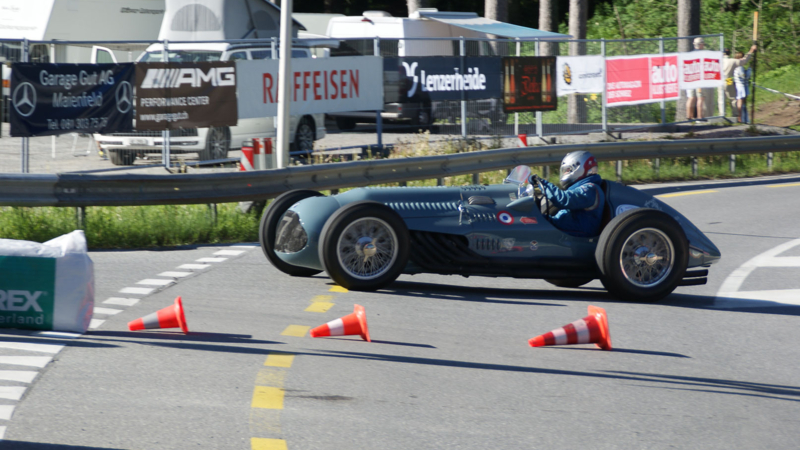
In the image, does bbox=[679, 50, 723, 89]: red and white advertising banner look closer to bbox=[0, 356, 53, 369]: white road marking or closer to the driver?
the driver

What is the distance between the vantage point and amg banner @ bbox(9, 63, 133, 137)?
1262cm

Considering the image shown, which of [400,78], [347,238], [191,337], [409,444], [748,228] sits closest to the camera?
[409,444]

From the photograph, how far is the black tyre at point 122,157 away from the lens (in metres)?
16.3

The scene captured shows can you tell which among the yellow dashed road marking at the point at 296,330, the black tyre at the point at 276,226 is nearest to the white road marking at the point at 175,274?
the black tyre at the point at 276,226

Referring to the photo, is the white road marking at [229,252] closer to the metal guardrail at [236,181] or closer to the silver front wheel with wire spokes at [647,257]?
the metal guardrail at [236,181]

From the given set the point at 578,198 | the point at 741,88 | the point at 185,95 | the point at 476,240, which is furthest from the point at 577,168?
the point at 741,88

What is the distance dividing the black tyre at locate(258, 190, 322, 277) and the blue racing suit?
6.67ft

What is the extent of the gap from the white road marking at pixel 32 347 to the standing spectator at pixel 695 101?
19026 mm

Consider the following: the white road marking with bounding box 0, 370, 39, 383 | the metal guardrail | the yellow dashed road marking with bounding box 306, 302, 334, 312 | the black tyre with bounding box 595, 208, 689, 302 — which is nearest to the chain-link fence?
the metal guardrail

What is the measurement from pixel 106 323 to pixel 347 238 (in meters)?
1.99

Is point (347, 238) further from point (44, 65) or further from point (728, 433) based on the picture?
point (44, 65)

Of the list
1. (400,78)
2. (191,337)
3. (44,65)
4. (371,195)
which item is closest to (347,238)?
(371,195)

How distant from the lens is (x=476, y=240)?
8.19 metres

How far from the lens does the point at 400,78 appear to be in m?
17.9
